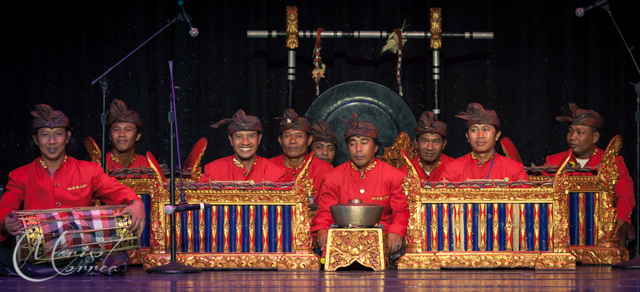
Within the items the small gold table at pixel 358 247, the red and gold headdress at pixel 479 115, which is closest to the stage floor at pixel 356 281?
the small gold table at pixel 358 247

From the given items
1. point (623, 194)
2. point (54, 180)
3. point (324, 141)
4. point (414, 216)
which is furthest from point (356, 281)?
point (623, 194)

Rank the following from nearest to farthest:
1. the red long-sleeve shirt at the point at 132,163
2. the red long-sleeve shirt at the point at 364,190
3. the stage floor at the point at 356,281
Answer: the stage floor at the point at 356,281 < the red long-sleeve shirt at the point at 364,190 < the red long-sleeve shirt at the point at 132,163

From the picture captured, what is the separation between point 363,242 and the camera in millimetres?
5164

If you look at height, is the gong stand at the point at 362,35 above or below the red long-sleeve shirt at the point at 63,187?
above

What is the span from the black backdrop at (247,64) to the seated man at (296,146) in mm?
508

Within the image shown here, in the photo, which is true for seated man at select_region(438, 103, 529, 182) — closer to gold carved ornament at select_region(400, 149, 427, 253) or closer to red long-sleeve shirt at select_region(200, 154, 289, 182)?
gold carved ornament at select_region(400, 149, 427, 253)

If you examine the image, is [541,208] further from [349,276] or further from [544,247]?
[349,276]

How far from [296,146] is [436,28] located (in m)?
1.53

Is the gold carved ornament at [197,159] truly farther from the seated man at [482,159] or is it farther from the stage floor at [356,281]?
the seated man at [482,159]

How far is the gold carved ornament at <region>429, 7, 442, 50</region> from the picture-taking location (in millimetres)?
6844

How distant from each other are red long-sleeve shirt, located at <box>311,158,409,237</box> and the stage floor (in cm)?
66

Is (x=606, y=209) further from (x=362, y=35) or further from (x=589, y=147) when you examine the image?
(x=362, y=35)

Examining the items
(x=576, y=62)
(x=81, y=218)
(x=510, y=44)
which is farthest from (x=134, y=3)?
(x=576, y=62)

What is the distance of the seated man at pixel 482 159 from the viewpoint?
5.77 m
